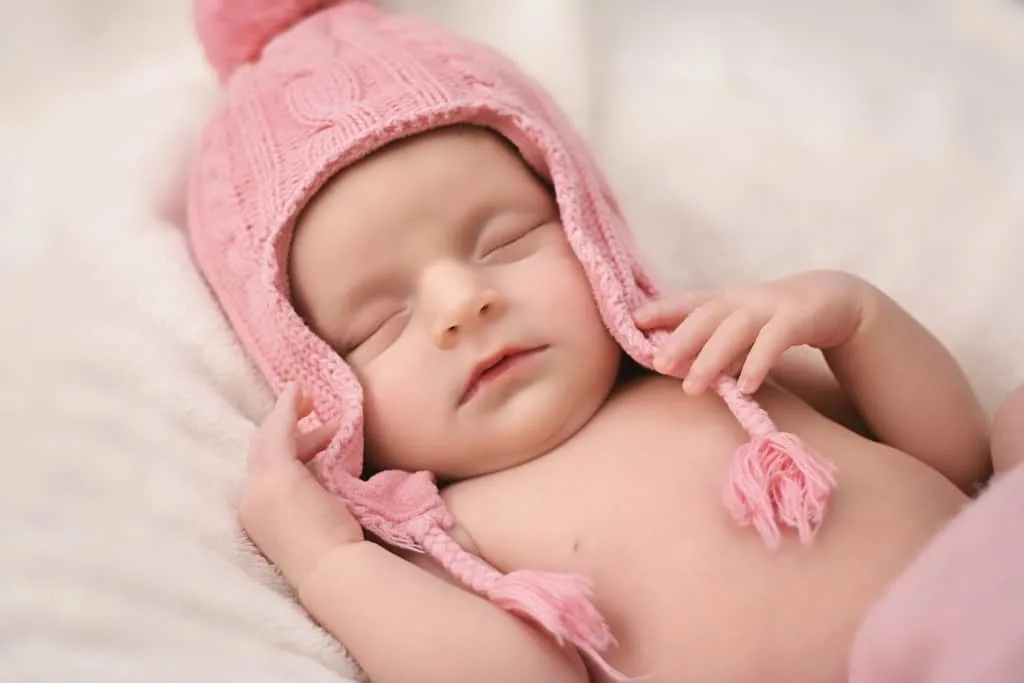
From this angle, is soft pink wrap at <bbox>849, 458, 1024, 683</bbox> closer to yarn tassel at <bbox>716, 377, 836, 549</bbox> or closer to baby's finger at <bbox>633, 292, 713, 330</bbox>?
yarn tassel at <bbox>716, 377, 836, 549</bbox>

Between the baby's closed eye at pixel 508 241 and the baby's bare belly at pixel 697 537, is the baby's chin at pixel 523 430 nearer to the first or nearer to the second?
the baby's bare belly at pixel 697 537

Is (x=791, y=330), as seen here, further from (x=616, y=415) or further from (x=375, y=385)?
(x=375, y=385)

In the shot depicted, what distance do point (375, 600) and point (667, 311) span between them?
31 centimetres

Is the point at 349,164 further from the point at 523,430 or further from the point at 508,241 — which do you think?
the point at 523,430

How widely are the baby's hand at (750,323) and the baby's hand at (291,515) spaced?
265 mm

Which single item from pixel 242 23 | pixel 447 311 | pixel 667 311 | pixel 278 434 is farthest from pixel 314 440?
pixel 242 23

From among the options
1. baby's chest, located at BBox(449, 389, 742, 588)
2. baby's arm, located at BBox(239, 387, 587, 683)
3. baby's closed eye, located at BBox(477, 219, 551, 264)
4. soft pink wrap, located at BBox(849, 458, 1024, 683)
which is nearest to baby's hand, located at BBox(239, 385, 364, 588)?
baby's arm, located at BBox(239, 387, 587, 683)

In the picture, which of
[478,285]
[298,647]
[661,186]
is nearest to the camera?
[298,647]

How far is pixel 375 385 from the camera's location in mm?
900

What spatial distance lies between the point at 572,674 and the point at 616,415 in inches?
8.3

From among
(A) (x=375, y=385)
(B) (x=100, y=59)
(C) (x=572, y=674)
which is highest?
(B) (x=100, y=59)

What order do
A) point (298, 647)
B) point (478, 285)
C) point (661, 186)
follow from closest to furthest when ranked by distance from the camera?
point (298, 647)
point (478, 285)
point (661, 186)

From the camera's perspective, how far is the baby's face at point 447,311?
2.88ft

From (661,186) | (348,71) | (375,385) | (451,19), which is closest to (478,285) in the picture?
(375,385)
